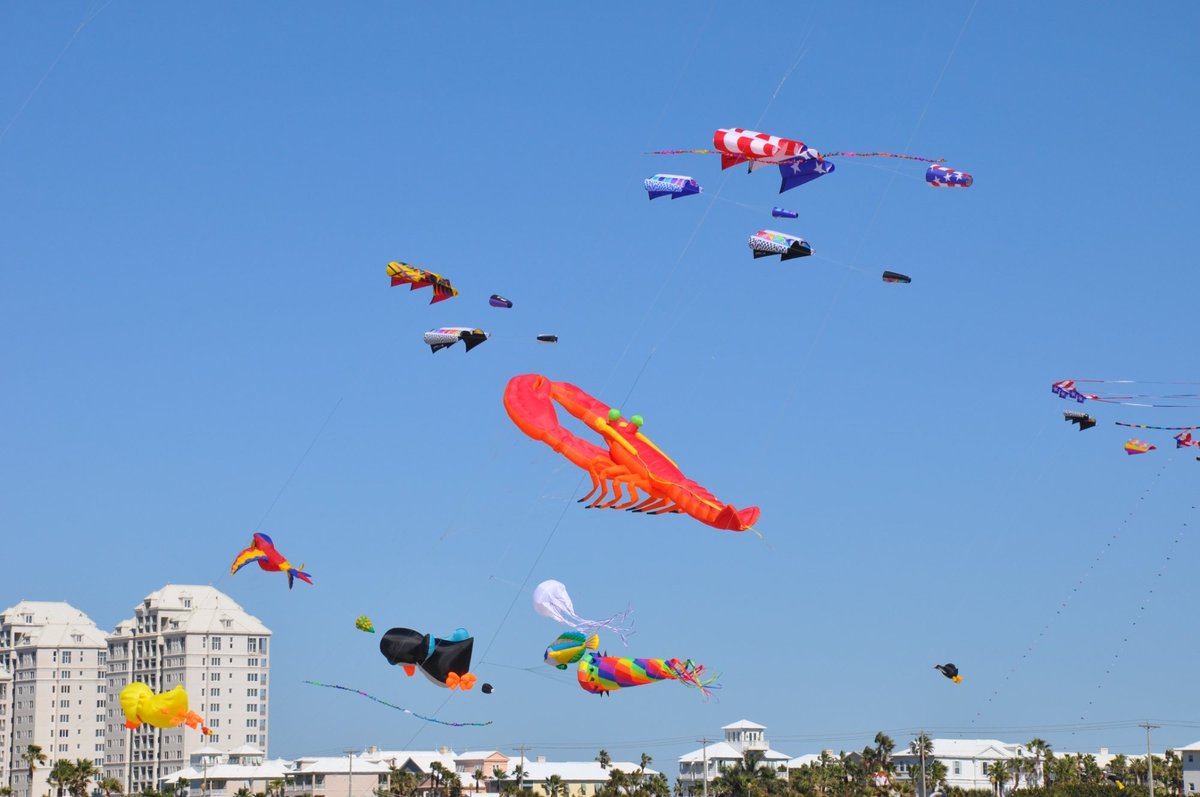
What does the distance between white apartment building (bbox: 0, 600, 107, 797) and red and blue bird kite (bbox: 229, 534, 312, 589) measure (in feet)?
450

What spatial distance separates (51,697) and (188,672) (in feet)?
76.7

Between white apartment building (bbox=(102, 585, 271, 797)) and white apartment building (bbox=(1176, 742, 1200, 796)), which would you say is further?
white apartment building (bbox=(102, 585, 271, 797))

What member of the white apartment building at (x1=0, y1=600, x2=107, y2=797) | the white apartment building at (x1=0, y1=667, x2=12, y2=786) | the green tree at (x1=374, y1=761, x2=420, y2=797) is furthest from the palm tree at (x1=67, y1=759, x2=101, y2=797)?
the white apartment building at (x1=0, y1=667, x2=12, y2=786)

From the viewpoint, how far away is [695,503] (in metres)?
44.8

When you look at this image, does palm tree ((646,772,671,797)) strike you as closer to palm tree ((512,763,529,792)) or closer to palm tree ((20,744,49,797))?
palm tree ((512,763,529,792))

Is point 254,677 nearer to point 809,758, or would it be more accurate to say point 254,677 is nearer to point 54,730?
point 54,730

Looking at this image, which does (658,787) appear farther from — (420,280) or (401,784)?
(420,280)

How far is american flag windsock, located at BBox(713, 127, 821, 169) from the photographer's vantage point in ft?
148

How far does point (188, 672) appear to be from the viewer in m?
175

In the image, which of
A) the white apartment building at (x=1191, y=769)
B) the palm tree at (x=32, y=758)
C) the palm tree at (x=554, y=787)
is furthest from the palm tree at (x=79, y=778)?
the white apartment building at (x=1191, y=769)

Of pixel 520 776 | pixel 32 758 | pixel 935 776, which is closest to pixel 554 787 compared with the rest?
pixel 520 776

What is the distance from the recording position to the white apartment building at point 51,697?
610 ft

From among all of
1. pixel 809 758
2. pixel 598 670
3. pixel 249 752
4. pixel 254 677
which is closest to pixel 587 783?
pixel 809 758

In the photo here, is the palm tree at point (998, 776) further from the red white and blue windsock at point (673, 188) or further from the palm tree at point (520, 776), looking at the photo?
the red white and blue windsock at point (673, 188)
